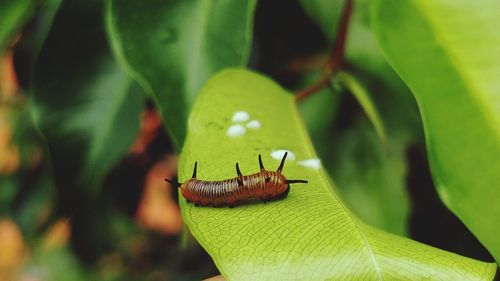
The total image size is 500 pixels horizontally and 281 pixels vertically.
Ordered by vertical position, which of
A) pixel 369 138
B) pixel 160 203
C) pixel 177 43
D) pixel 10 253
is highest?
pixel 177 43

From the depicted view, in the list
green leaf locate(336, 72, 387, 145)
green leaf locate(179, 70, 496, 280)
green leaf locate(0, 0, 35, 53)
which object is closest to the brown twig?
green leaf locate(336, 72, 387, 145)

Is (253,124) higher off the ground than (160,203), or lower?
higher

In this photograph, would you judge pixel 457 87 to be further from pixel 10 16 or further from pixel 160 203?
pixel 160 203

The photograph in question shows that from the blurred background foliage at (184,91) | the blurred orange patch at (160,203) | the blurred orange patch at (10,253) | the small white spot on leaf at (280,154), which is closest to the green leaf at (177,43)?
the blurred background foliage at (184,91)

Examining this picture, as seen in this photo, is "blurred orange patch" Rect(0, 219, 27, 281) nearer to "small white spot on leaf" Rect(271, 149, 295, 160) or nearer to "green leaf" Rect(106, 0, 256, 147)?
"green leaf" Rect(106, 0, 256, 147)

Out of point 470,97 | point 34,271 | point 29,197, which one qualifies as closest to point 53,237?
point 34,271

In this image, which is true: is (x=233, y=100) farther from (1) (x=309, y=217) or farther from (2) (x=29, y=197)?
(2) (x=29, y=197)

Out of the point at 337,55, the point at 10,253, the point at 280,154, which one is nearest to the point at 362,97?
the point at 337,55
